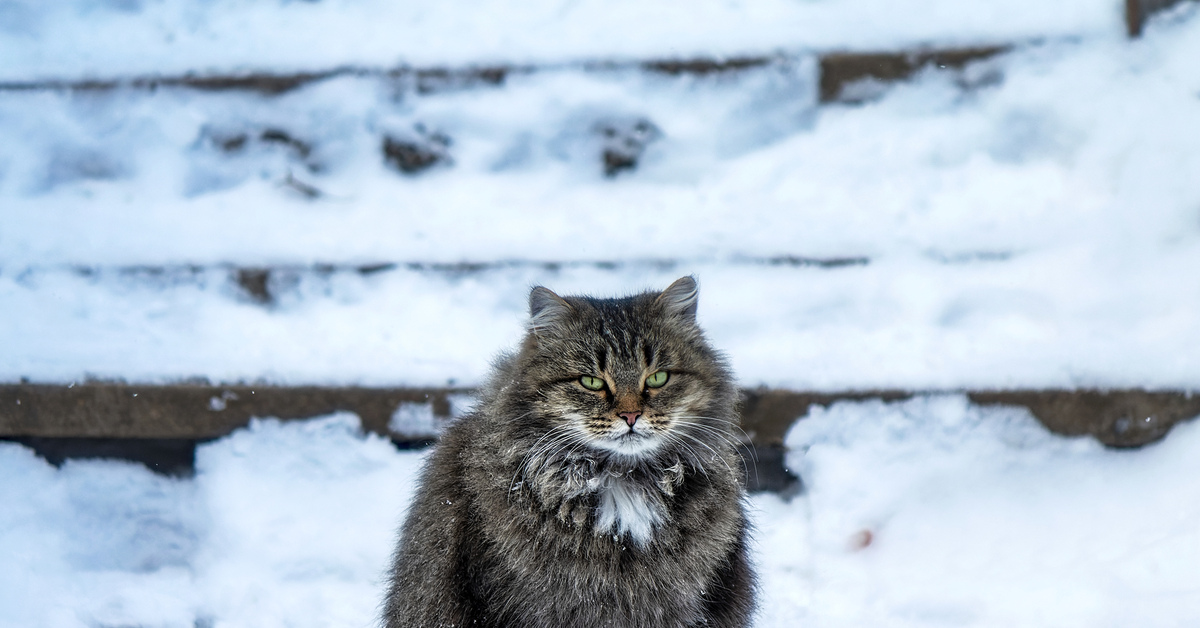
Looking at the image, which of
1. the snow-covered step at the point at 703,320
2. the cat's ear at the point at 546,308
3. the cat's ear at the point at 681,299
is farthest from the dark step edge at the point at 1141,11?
the cat's ear at the point at 546,308

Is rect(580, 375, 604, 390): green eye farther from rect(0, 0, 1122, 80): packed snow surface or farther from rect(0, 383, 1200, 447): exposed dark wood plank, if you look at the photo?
rect(0, 0, 1122, 80): packed snow surface

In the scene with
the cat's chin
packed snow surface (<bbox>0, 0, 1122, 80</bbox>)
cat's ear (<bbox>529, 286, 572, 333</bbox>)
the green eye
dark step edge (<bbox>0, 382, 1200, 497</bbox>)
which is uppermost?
packed snow surface (<bbox>0, 0, 1122, 80</bbox>)

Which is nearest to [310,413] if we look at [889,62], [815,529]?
[815,529]

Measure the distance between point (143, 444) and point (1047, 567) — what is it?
3563 millimetres

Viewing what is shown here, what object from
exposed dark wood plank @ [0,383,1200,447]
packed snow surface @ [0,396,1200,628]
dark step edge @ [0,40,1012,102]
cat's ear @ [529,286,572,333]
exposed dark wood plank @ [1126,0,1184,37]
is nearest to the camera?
cat's ear @ [529,286,572,333]

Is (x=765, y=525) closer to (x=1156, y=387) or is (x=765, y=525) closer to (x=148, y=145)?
(x=1156, y=387)

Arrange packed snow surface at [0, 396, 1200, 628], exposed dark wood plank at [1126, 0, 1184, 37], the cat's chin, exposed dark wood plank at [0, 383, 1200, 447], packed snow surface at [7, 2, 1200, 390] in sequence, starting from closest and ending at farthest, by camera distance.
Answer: the cat's chin < packed snow surface at [0, 396, 1200, 628] < exposed dark wood plank at [0, 383, 1200, 447] < packed snow surface at [7, 2, 1200, 390] < exposed dark wood plank at [1126, 0, 1184, 37]

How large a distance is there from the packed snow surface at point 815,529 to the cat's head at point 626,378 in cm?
76

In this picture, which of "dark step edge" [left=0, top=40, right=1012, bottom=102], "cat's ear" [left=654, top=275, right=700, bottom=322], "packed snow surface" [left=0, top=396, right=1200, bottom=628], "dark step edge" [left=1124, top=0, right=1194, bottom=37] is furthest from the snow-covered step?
"dark step edge" [left=1124, top=0, right=1194, bottom=37]

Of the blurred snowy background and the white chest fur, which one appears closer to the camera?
the white chest fur

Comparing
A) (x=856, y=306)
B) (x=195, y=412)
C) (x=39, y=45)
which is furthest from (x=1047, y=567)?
(x=39, y=45)

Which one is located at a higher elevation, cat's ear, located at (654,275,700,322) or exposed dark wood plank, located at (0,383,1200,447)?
cat's ear, located at (654,275,700,322)

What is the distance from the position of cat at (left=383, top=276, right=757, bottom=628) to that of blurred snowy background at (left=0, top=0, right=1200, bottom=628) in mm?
778

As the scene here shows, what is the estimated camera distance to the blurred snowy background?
2.79 metres
